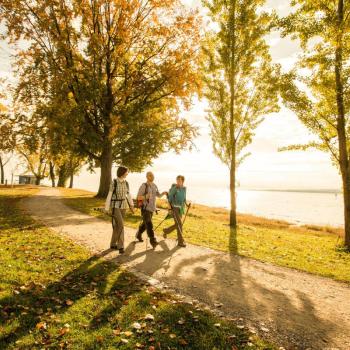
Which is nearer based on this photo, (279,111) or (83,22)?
(279,111)

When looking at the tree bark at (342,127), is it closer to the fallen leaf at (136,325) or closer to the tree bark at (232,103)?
the tree bark at (232,103)

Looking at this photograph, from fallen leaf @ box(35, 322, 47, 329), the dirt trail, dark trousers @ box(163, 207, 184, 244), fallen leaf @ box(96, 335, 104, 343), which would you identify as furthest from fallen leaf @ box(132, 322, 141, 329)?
dark trousers @ box(163, 207, 184, 244)

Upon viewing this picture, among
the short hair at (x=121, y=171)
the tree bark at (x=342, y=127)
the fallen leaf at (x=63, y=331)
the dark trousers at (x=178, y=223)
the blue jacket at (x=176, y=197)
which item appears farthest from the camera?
the tree bark at (x=342, y=127)

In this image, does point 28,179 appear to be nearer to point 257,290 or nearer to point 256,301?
point 257,290

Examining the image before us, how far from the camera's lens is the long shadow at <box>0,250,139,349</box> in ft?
15.4

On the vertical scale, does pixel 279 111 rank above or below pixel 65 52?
below

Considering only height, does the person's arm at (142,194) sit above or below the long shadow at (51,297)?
above

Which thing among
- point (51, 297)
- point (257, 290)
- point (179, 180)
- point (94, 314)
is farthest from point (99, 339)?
point (179, 180)

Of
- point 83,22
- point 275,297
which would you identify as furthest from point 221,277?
point 83,22

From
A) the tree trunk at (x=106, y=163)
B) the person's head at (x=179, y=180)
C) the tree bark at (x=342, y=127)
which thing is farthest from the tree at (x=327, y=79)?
the tree trunk at (x=106, y=163)

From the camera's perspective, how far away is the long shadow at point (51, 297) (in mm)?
4703

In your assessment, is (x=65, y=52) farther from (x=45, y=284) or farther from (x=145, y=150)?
(x=45, y=284)

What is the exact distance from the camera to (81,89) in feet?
70.6

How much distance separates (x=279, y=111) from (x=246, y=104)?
6.21 ft
